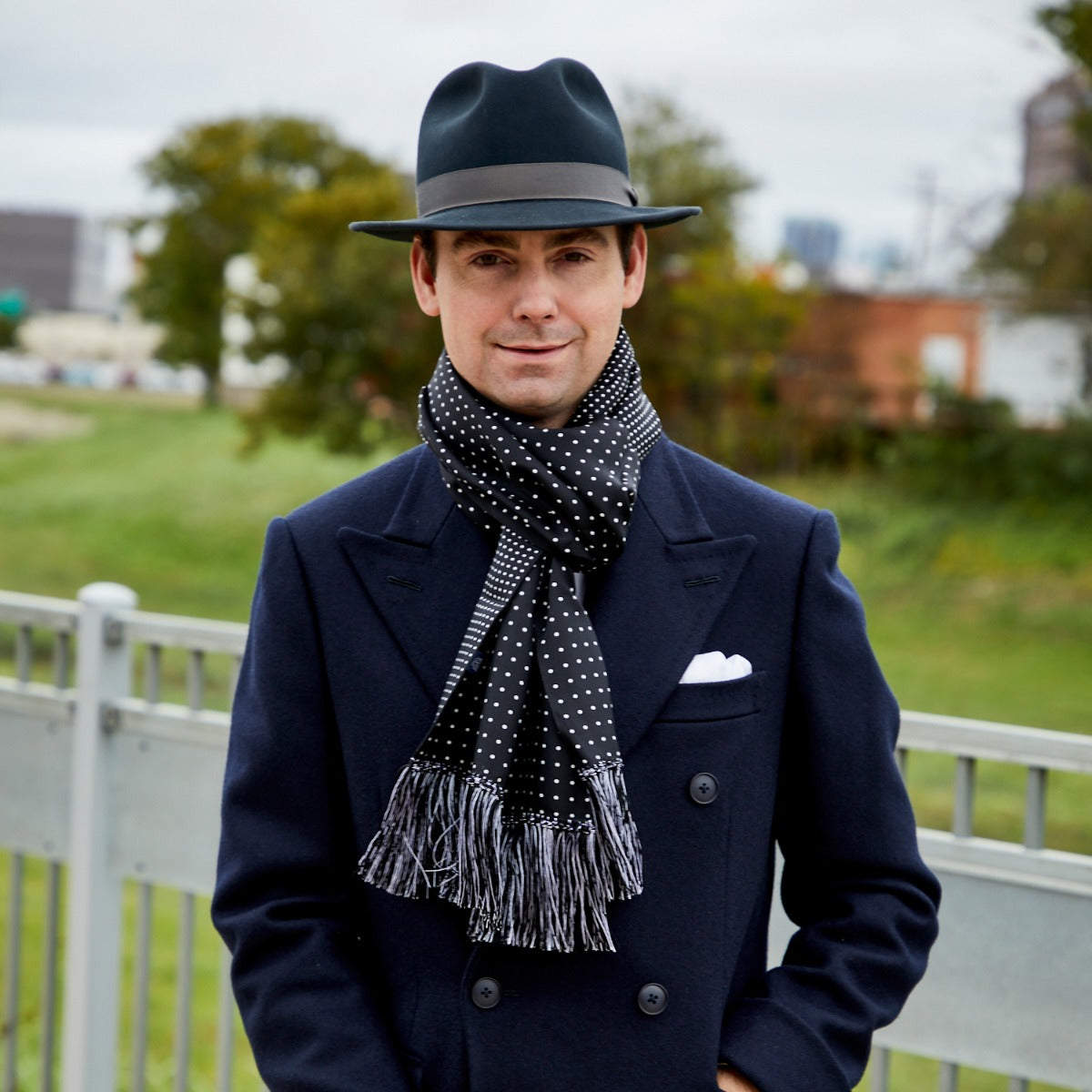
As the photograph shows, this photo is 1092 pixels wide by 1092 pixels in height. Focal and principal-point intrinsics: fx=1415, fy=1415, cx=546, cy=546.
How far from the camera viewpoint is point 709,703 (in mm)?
1867

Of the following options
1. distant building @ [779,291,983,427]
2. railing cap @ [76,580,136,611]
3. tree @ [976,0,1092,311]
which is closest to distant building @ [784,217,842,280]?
distant building @ [779,291,983,427]

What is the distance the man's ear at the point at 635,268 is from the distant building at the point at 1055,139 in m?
18.1

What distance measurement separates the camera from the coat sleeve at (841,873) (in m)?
1.86

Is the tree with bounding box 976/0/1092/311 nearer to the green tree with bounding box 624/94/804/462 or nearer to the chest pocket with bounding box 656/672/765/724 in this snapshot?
the green tree with bounding box 624/94/804/462

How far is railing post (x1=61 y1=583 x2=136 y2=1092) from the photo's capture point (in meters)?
3.26

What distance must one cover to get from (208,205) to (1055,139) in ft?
70.5

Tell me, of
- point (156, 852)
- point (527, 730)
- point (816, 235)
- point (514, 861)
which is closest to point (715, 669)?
point (527, 730)

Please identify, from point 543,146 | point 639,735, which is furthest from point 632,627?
point 543,146

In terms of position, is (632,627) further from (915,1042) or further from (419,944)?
(915,1042)

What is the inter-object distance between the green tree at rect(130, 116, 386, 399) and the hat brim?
32.7 m

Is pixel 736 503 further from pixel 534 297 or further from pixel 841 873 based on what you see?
pixel 841 873

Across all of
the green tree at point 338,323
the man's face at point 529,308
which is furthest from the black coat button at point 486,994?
the green tree at point 338,323

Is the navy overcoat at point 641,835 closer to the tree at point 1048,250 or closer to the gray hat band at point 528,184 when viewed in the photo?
the gray hat band at point 528,184

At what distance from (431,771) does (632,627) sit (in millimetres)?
329
